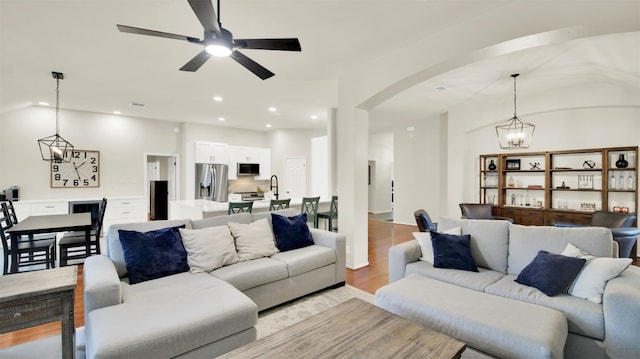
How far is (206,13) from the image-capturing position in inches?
74.9

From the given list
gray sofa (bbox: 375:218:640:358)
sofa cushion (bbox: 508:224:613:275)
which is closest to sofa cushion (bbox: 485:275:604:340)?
gray sofa (bbox: 375:218:640:358)

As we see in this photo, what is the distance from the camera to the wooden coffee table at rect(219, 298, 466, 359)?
1530 millimetres

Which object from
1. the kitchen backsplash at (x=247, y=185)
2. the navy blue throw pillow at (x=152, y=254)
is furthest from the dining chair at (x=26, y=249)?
the kitchen backsplash at (x=247, y=185)

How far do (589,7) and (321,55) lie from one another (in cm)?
257

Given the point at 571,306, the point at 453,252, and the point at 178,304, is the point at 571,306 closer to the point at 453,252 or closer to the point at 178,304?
the point at 453,252

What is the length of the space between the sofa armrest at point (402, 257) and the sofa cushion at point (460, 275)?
0.06 meters

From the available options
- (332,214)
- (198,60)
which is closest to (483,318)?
(198,60)

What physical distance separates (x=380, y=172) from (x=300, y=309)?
843 centimetres

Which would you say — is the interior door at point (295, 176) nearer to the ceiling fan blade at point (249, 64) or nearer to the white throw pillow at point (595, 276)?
the ceiling fan blade at point (249, 64)

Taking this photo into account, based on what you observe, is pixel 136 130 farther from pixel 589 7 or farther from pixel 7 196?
pixel 589 7

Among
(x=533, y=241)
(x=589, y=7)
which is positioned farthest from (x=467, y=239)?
(x=589, y=7)

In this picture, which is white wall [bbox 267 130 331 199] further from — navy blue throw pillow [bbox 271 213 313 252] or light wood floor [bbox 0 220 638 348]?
navy blue throw pillow [bbox 271 213 313 252]

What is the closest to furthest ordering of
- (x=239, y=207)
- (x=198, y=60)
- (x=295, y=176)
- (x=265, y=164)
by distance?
(x=198, y=60), (x=239, y=207), (x=295, y=176), (x=265, y=164)

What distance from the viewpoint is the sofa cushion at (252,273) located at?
2.75m
